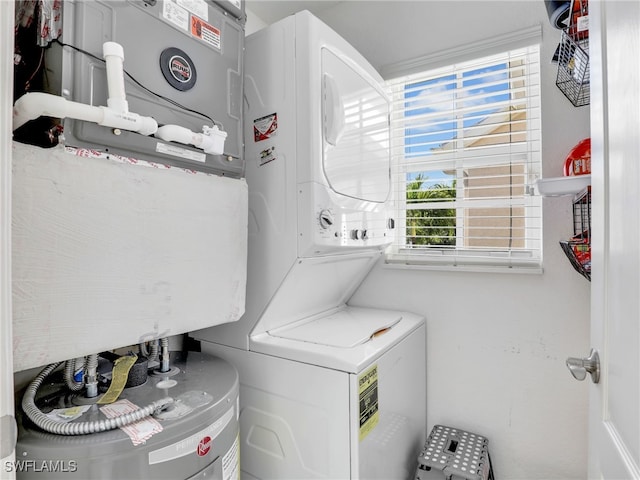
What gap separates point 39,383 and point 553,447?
2313mm

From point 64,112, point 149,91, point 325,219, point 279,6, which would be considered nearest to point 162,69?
point 149,91

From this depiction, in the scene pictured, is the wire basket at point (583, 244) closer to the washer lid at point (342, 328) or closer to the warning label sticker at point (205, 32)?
the washer lid at point (342, 328)

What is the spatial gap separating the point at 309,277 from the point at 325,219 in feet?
1.15

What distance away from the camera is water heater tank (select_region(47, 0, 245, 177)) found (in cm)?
96

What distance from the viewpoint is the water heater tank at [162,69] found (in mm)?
957

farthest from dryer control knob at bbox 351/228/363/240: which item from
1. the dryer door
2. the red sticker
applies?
the red sticker

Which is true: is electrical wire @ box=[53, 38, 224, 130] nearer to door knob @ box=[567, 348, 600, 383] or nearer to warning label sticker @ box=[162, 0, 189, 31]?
warning label sticker @ box=[162, 0, 189, 31]

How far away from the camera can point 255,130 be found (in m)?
1.66

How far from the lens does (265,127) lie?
1620 mm

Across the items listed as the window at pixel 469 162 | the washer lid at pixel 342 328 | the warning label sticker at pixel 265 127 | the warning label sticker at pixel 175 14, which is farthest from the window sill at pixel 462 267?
the warning label sticker at pixel 175 14

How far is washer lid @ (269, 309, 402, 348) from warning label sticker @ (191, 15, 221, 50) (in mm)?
1242

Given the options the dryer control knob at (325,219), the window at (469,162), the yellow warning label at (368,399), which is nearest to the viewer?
the yellow warning label at (368,399)

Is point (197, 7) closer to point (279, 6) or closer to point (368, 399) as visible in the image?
point (279, 6)

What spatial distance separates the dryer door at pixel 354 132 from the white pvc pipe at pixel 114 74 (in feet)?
2.57
